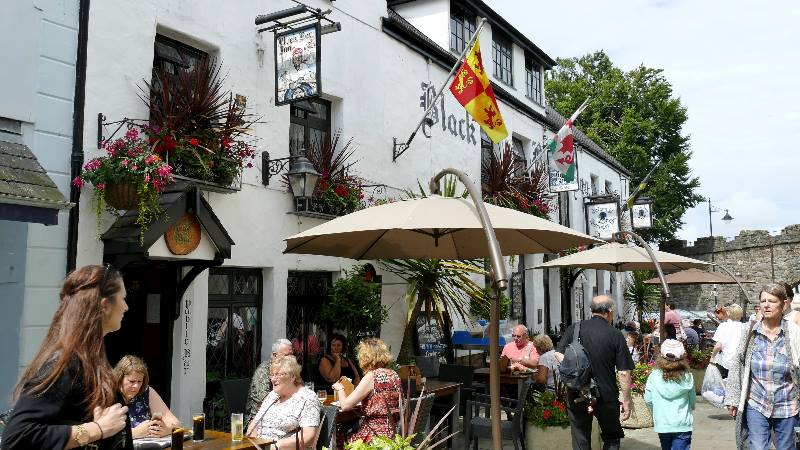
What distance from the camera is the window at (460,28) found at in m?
15.4

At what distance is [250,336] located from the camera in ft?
30.3

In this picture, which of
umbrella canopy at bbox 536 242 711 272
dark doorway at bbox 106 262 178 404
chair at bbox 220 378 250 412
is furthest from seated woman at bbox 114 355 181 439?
umbrella canopy at bbox 536 242 711 272

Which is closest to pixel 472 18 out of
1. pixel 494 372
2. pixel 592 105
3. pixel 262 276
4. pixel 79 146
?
pixel 262 276

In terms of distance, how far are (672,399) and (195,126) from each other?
5.68m

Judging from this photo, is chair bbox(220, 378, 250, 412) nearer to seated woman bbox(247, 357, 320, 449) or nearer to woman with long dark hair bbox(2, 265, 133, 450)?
seated woman bbox(247, 357, 320, 449)

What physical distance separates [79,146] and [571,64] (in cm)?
3471

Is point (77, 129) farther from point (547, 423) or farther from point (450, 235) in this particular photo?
point (547, 423)

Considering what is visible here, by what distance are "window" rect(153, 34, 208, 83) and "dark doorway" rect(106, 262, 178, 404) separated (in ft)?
7.56

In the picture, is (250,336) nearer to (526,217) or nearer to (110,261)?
(110,261)

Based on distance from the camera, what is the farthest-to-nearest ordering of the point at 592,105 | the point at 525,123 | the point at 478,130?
1. the point at 592,105
2. the point at 525,123
3. the point at 478,130

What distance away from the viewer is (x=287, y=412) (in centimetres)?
524

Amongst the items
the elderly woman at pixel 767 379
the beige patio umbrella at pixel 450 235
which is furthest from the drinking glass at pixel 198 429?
the elderly woman at pixel 767 379

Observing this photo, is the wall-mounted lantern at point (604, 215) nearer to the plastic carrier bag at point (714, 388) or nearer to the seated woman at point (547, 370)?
the seated woman at point (547, 370)

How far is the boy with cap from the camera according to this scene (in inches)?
235
